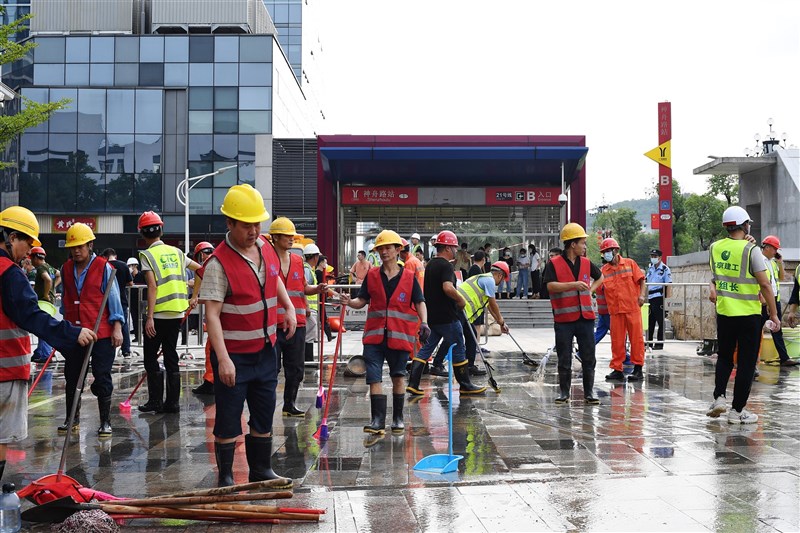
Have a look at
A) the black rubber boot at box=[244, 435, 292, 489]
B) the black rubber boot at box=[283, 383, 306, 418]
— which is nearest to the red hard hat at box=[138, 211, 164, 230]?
the black rubber boot at box=[283, 383, 306, 418]

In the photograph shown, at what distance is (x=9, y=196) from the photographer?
4619 cm

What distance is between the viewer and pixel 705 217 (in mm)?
72250

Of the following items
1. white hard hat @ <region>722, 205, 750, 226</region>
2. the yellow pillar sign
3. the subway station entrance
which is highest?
the yellow pillar sign

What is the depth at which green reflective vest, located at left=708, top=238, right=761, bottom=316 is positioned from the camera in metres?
7.90

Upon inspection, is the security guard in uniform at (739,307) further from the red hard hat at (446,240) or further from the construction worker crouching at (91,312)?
the construction worker crouching at (91,312)

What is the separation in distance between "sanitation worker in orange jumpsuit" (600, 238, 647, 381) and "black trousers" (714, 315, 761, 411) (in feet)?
10.9

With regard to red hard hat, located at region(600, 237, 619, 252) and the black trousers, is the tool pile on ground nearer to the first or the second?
the black trousers

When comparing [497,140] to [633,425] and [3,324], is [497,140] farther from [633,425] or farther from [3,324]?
[3,324]

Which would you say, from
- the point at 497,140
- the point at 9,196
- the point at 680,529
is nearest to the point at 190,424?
the point at 680,529

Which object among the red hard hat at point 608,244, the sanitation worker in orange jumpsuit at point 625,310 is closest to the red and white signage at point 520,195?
the red hard hat at point 608,244

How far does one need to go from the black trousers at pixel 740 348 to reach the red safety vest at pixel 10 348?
5862 millimetres

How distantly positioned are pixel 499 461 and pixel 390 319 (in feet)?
6.14

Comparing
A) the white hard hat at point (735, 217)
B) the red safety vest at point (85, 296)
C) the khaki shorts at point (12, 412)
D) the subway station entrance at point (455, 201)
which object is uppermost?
the subway station entrance at point (455, 201)

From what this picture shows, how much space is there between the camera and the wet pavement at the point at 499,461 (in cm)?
479
